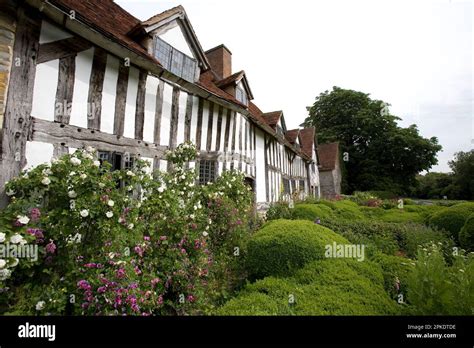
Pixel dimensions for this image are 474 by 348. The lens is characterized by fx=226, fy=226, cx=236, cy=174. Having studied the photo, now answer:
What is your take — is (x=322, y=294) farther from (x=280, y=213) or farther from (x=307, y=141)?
(x=307, y=141)

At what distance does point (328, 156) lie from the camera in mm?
26578

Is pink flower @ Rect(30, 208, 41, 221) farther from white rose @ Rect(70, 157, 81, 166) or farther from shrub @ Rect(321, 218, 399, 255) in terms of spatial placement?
shrub @ Rect(321, 218, 399, 255)

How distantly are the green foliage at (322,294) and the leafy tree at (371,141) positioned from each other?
83.2ft

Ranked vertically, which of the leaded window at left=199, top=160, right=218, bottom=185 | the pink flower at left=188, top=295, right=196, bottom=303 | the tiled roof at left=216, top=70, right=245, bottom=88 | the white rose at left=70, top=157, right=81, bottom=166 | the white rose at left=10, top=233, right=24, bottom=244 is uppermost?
the tiled roof at left=216, top=70, right=245, bottom=88

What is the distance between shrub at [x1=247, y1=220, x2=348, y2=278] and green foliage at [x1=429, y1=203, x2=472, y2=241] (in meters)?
5.37

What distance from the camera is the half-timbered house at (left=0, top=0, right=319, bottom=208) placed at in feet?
11.1

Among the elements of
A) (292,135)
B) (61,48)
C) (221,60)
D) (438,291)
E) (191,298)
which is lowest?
(191,298)

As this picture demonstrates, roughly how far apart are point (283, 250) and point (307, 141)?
20.1 m

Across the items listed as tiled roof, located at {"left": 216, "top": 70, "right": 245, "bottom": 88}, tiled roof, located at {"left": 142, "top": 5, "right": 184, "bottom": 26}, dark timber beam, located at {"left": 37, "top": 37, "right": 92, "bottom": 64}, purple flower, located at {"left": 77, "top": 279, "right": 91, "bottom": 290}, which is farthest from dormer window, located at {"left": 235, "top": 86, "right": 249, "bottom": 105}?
purple flower, located at {"left": 77, "top": 279, "right": 91, "bottom": 290}

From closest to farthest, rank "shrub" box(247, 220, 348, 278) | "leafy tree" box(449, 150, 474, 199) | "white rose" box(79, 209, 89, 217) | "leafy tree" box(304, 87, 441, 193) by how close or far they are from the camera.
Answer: "white rose" box(79, 209, 89, 217), "shrub" box(247, 220, 348, 278), "leafy tree" box(449, 150, 474, 199), "leafy tree" box(304, 87, 441, 193)

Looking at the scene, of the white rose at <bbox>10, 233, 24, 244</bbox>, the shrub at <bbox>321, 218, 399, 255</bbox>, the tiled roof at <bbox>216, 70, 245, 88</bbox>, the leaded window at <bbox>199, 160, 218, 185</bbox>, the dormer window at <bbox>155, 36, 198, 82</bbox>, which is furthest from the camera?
the tiled roof at <bbox>216, 70, 245, 88</bbox>

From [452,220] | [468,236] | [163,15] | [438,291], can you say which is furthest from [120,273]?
[452,220]
